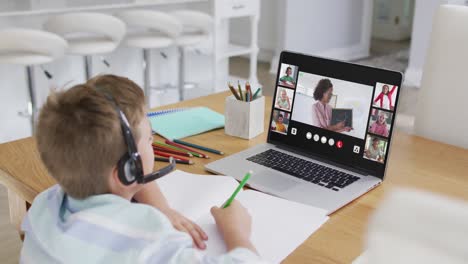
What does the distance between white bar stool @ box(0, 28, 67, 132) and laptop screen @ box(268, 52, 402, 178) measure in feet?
5.88

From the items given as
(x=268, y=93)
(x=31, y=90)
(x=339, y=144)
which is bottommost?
(x=268, y=93)

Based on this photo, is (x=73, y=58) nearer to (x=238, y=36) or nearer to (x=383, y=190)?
(x=238, y=36)

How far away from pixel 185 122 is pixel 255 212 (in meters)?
0.54

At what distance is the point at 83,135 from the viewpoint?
714 millimetres

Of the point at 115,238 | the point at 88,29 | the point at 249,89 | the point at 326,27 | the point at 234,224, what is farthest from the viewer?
the point at 326,27

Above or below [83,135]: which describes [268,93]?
below

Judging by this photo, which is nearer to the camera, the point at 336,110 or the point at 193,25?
the point at 336,110

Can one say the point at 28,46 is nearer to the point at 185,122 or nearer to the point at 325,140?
the point at 185,122

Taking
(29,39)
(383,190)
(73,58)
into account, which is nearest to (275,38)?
(73,58)

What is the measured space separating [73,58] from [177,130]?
254cm

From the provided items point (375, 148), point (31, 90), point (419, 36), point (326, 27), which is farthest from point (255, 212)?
point (326, 27)

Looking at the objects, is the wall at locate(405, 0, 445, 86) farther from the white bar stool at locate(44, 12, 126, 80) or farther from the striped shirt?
the striped shirt

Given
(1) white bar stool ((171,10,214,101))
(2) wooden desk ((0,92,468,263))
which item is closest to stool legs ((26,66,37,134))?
(1) white bar stool ((171,10,214,101))

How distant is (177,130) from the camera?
1395mm
